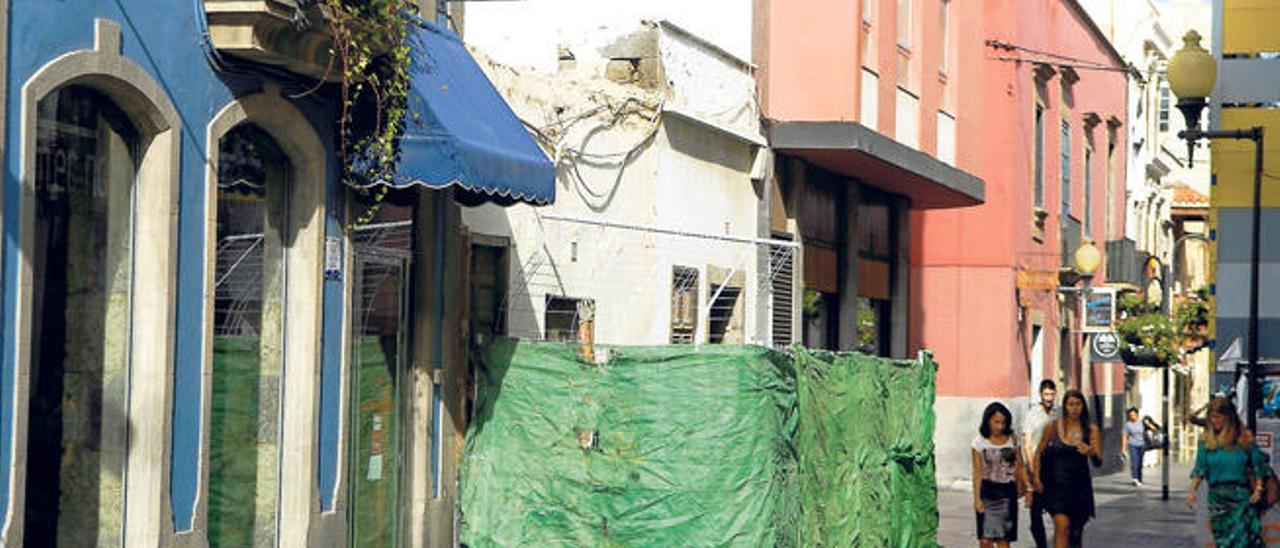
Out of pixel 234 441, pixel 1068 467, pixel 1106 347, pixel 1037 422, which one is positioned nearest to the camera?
pixel 234 441

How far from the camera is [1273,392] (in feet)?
64.7

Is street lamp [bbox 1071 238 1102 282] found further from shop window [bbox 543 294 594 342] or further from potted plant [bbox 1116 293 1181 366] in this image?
shop window [bbox 543 294 594 342]

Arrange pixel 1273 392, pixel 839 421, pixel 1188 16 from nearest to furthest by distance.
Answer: pixel 839 421 → pixel 1273 392 → pixel 1188 16

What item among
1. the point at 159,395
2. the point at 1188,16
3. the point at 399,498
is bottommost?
the point at 399,498

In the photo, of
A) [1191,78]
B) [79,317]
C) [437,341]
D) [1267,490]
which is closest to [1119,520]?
[1267,490]

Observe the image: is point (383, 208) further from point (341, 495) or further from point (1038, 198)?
point (1038, 198)

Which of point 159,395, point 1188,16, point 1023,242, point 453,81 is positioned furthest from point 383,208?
point 1188,16

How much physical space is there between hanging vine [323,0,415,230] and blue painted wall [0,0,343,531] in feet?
1.54

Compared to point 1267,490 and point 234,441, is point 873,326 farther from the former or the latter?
point 234,441

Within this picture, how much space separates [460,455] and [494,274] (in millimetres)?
1693

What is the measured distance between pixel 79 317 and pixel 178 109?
1.46 meters

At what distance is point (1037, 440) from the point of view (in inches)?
816

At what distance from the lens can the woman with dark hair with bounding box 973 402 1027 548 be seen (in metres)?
19.2

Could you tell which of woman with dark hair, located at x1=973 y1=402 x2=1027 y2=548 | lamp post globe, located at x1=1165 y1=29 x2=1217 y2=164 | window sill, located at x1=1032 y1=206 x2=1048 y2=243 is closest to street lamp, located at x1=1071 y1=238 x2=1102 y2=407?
window sill, located at x1=1032 y1=206 x2=1048 y2=243
